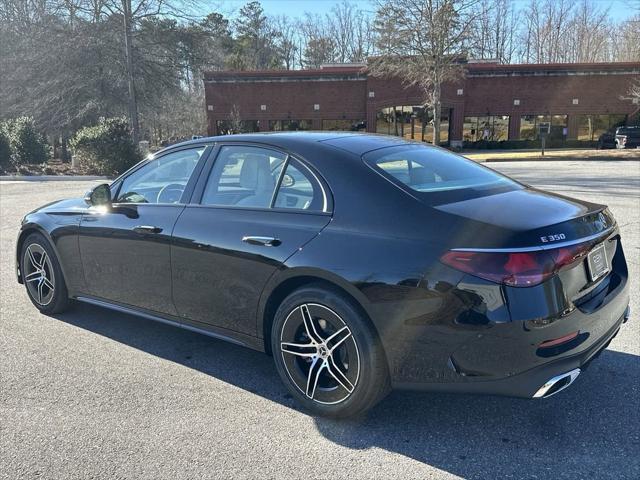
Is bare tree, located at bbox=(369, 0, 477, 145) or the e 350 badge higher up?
bare tree, located at bbox=(369, 0, 477, 145)

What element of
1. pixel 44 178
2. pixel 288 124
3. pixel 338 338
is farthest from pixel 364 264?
pixel 288 124

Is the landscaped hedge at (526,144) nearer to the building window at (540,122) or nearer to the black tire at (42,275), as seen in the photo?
the building window at (540,122)

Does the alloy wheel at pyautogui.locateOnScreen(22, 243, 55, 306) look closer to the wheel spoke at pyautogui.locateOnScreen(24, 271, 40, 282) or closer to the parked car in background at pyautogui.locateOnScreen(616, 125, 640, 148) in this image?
the wheel spoke at pyautogui.locateOnScreen(24, 271, 40, 282)

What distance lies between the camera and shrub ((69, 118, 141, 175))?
2031 centimetres

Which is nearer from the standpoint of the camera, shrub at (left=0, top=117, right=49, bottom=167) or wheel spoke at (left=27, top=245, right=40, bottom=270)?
wheel spoke at (left=27, top=245, right=40, bottom=270)

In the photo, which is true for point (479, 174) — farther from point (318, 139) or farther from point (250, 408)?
point (250, 408)

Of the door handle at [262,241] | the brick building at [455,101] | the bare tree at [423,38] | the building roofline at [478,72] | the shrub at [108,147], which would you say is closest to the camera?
the door handle at [262,241]

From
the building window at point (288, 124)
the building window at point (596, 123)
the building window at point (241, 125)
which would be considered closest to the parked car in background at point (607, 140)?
the building window at point (596, 123)

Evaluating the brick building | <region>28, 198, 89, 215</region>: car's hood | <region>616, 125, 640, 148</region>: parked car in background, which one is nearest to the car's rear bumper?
<region>28, 198, 89, 215</region>: car's hood

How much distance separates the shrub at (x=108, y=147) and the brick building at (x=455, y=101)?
17.4 metres

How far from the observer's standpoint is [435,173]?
337cm

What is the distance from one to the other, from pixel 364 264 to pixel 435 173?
97 cm

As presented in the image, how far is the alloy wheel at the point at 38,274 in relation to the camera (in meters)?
4.71

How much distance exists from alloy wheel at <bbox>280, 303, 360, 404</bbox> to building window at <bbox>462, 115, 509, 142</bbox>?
38491 millimetres
